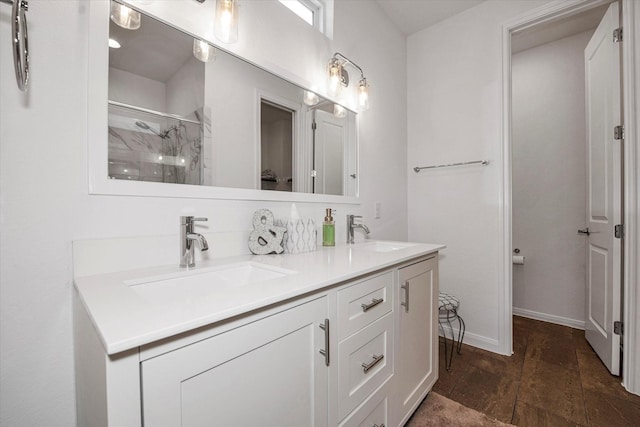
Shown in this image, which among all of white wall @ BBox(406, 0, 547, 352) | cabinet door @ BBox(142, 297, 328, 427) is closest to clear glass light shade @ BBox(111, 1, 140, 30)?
cabinet door @ BBox(142, 297, 328, 427)

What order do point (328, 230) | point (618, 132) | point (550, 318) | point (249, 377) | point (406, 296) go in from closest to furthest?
point (249, 377) < point (406, 296) < point (328, 230) < point (618, 132) < point (550, 318)

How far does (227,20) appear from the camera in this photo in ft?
3.72

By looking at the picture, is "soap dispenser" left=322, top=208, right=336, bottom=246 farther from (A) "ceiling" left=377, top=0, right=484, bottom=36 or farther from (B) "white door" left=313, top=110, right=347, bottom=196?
(A) "ceiling" left=377, top=0, right=484, bottom=36

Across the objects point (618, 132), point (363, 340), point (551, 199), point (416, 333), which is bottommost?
point (416, 333)

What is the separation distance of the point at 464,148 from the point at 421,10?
116 cm

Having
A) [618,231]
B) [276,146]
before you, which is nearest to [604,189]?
[618,231]

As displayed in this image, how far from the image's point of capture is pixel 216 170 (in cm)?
116

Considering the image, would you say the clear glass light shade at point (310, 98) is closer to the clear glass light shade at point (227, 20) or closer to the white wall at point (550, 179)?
the clear glass light shade at point (227, 20)

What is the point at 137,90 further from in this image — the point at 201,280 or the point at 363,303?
the point at 363,303

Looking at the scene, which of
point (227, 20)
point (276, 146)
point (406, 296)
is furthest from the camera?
point (276, 146)

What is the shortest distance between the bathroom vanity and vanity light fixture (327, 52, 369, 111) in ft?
3.51

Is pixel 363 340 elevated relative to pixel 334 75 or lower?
lower

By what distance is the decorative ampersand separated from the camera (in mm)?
1215

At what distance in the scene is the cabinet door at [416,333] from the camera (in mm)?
1232
